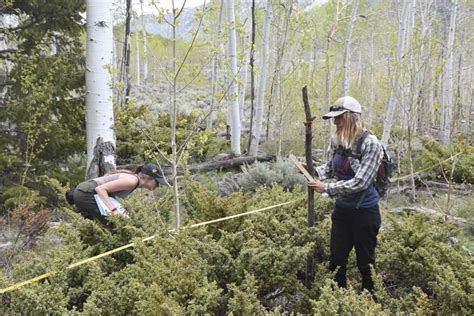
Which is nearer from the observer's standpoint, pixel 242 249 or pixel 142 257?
pixel 142 257

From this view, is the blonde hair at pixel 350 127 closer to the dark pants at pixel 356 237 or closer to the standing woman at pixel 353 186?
the standing woman at pixel 353 186

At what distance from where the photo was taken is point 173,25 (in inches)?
125

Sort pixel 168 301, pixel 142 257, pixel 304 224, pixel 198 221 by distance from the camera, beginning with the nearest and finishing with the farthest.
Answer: pixel 168 301 < pixel 142 257 < pixel 304 224 < pixel 198 221

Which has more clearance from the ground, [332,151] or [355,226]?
[332,151]

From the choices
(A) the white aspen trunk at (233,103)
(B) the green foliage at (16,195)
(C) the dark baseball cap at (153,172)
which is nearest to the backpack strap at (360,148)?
(C) the dark baseball cap at (153,172)

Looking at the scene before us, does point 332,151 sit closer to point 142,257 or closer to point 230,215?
point 230,215

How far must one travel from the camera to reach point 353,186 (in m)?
2.95

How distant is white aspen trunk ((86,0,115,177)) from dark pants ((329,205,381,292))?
2.82 metres

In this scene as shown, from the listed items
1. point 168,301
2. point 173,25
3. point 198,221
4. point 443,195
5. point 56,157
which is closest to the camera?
point 168,301

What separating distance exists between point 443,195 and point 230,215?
5394mm

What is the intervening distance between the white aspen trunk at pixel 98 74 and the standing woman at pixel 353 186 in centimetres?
273

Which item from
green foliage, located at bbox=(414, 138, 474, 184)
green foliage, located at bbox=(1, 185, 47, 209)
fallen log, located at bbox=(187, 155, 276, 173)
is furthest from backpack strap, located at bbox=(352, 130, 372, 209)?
fallen log, located at bbox=(187, 155, 276, 173)

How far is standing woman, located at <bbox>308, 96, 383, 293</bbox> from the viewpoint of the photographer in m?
2.96

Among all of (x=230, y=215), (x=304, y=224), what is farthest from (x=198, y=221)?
(x=304, y=224)
